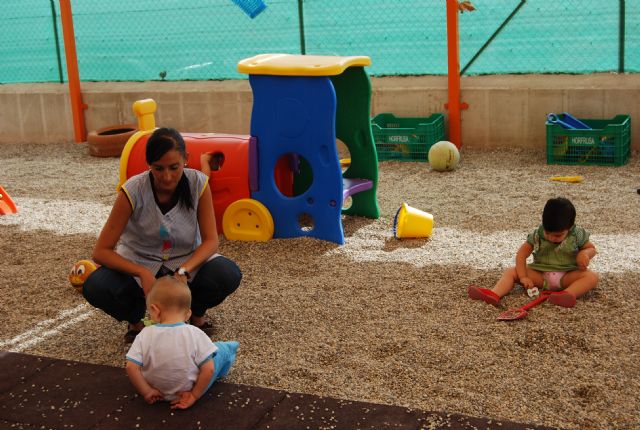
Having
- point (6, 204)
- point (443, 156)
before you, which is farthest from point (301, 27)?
point (6, 204)

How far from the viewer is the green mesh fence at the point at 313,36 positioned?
8.45 meters

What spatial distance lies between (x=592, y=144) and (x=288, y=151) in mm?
3325

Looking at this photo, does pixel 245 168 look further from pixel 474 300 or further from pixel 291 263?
pixel 474 300

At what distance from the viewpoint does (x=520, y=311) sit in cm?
408

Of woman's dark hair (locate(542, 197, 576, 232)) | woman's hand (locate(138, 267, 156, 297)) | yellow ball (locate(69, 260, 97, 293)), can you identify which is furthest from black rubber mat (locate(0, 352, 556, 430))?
woman's dark hair (locate(542, 197, 576, 232))

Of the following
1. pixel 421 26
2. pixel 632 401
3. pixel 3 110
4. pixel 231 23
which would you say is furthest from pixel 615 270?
pixel 3 110

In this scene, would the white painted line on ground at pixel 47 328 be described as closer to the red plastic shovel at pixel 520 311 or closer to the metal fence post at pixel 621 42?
the red plastic shovel at pixel 520 311

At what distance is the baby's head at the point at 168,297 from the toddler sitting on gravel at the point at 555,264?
172 centimetres

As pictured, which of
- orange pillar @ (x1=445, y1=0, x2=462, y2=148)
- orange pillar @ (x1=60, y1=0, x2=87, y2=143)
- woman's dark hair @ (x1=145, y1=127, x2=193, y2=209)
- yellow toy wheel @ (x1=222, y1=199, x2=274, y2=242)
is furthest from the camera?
orange pillar @ (x1=60, y1=0, x2=87, y2=143)

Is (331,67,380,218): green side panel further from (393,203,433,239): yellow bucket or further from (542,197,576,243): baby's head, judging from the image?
(542,197,576,243): baby's head

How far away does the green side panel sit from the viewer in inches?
236

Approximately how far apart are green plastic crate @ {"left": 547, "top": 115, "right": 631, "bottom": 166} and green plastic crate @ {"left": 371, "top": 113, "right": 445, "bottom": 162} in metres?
1.16

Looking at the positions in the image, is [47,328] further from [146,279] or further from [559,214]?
[559,214]

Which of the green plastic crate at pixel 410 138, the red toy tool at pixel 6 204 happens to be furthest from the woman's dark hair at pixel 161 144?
the green plastic crate at pixel 410 138
